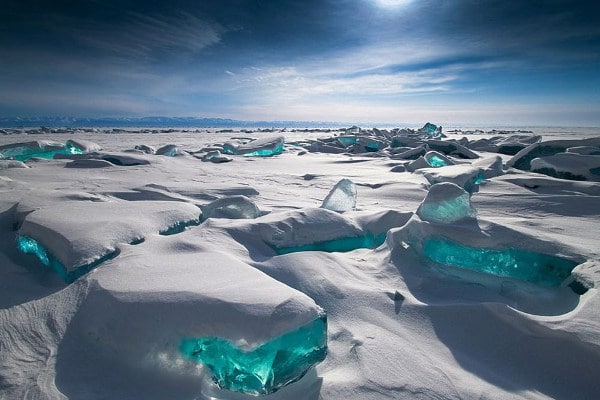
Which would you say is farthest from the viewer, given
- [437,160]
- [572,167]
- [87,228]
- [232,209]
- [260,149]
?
[260,149]

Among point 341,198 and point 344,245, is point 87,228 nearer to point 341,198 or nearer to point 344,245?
point 344,245

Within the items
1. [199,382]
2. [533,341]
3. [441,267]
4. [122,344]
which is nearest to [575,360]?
[533,341]

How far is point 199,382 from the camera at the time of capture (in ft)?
2.86

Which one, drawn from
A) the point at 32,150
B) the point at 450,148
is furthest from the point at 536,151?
the point at 32,150

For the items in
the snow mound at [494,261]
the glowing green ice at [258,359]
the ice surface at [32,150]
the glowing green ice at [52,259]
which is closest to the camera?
the glowing green ice at [258,359]

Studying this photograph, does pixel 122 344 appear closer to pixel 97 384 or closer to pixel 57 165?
pixel 97 384

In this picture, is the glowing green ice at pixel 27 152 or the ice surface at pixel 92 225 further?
the glowing green ice at pixel 27 152

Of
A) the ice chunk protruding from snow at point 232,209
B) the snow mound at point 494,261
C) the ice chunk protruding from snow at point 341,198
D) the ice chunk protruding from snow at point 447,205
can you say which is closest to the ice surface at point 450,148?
the ice chunk protruding from snow at point 341,198

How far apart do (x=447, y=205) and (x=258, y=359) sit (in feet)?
4.21

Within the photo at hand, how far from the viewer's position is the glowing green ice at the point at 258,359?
86cm

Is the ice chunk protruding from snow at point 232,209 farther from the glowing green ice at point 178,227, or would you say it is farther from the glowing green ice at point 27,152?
the glowing green ice at point 27,152

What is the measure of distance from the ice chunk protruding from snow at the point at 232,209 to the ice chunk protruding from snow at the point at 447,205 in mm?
1015

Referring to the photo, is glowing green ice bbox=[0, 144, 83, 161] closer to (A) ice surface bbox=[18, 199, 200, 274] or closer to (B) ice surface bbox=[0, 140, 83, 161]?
(B) ice surface bbox=[0, 140, 83, 161]

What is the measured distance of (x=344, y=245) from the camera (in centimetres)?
175
